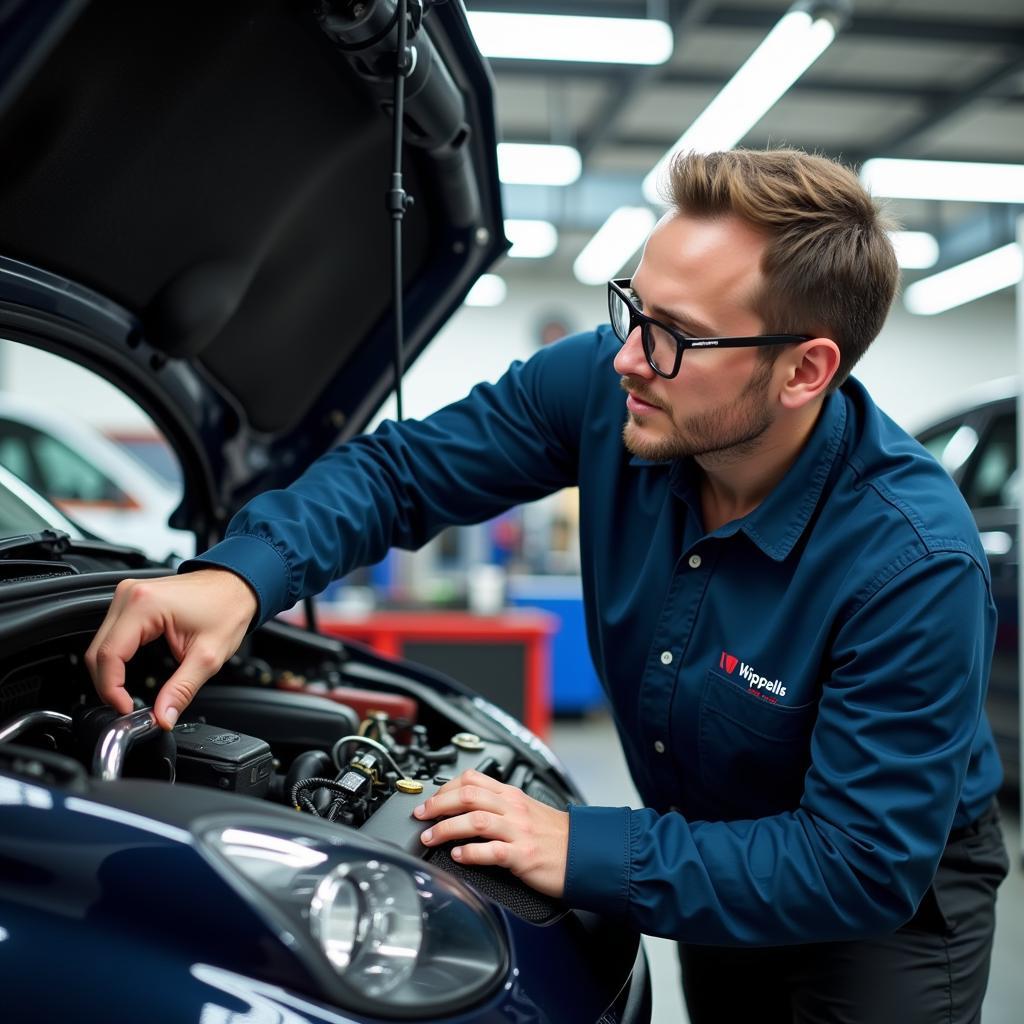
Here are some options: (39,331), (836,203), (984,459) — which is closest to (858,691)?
(836,203)

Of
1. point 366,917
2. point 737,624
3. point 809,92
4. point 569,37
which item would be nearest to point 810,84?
point 809,92

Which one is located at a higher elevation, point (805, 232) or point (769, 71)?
point (769, 71)

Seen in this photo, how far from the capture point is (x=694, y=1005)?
156 centimetres

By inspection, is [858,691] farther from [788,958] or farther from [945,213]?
[945,213]

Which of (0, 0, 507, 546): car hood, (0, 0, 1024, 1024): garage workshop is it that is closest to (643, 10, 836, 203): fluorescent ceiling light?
(0, 0, 507, 546): car hood

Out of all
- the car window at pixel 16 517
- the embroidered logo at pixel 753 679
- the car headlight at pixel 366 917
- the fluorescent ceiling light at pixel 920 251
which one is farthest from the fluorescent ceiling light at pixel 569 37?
the fluorescent ceiling light at pixel 920 251

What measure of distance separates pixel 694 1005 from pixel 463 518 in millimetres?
872

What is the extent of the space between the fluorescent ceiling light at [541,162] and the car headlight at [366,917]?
232 inches

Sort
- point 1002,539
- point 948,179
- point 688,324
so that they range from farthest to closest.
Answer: point 948,179, point 1002,539, point 688,324

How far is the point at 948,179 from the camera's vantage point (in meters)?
6.72

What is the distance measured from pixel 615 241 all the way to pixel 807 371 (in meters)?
7.89

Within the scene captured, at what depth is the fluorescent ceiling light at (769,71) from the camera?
445 cm

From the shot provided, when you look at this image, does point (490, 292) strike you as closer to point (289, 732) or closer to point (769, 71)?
point (769, 71)

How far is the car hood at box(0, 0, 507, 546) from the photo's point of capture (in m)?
1.17
